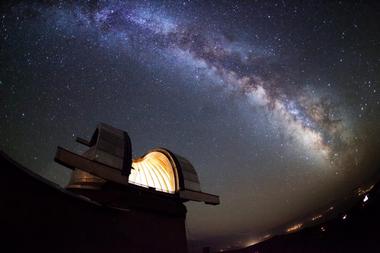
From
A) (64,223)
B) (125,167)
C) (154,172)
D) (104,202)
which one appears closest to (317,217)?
(154,172)

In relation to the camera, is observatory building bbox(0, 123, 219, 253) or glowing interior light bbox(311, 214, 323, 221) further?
glowing interior light bbox(311, 214, 323, 221)

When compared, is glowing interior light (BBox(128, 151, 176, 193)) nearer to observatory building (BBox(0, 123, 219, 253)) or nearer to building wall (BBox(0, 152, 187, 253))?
observatory building (BBox(0, 123, 219, 253))

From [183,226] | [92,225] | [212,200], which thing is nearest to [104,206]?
[92,225]

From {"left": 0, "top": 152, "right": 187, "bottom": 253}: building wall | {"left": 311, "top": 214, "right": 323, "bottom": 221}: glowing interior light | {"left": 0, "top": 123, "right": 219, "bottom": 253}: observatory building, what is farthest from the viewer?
{"left": 311, "top": 214, "right": 323, "bottom": 221}: glowing interior light

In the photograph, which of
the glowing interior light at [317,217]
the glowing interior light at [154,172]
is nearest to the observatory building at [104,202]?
the glowing interior light at [154,172]

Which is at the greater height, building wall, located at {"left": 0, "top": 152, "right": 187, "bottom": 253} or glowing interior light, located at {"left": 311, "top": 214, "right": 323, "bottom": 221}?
glowing interior light, located at {"left": 311, "top": 214, "right": 323, "bottom": 221}

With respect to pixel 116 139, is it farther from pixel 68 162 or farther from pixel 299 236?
pixel 299 236

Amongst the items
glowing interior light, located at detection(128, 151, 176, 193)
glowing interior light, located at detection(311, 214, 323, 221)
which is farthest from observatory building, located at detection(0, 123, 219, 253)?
glowing interior light, located at detection(311, 214, 323, 221)

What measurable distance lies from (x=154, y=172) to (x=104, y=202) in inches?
156

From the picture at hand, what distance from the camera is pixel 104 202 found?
36.7 ft

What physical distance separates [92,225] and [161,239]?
153 inches

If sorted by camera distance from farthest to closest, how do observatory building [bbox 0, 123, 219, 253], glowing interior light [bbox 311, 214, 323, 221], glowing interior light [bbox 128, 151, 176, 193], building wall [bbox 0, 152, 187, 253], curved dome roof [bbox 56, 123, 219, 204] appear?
glowing interior light [bbox 311, 214, 323, 221] < glowing interior light [bbox 128, 151, 176, 193] < curved dome roof [bbox 56, 123, 219, 204] < observatory building [bbox 0, 123, 219, 253] < building wall [bbox 0, 152, 187, 253]

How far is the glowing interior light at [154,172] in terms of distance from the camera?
1370cm

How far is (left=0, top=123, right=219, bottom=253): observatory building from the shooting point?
6988 millimetres
